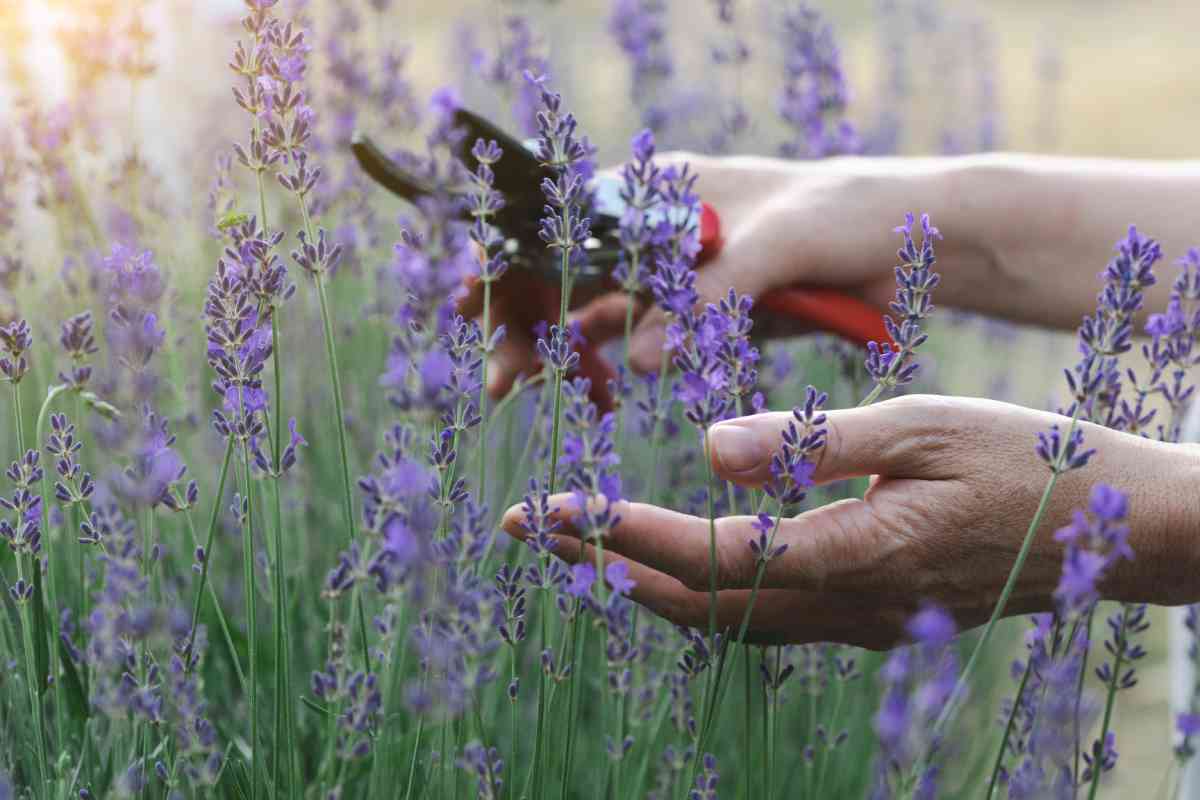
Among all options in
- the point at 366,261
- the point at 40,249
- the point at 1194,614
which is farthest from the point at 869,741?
the point at 40,249

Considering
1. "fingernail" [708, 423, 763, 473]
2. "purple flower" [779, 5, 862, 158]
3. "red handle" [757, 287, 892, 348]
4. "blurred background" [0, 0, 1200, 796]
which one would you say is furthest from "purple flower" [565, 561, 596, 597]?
"purple flower" [779, 5, 862, 158]

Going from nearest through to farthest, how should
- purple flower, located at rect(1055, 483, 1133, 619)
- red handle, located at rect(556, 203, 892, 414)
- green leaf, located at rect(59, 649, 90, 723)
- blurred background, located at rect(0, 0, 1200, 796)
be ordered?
purple flower, located at rect(1055, 483, 1133, 619), green leaf, located at rect(59, 649, 90, 723), red handle, located at rect(556, 203, 892, 414), blurred background, located at rect(0, 0, 1200, 796)

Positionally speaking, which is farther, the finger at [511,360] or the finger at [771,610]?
the finger at [511,360]

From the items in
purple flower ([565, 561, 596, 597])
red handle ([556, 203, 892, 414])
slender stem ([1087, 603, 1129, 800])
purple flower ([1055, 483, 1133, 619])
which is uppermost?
red handle ([556, 203, 892, 414])

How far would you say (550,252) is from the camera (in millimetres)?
1939

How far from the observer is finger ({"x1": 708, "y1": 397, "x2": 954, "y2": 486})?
1.15 meters

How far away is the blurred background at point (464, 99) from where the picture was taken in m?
2.34

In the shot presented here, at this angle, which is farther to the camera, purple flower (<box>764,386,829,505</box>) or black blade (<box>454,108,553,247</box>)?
black blade (<box>454,108,553,247</box>)

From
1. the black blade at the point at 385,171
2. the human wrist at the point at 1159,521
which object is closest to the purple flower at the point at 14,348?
the black blade at the point at 385,171

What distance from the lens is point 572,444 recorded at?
1.07 metres

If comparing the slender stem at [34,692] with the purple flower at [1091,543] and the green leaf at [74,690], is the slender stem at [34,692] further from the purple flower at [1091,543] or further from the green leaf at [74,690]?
the purple flower at [1091,543]

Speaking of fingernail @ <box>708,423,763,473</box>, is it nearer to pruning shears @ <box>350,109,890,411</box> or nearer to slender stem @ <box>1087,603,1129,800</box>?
slender stem @ <box>1087,603,1129,800</box>

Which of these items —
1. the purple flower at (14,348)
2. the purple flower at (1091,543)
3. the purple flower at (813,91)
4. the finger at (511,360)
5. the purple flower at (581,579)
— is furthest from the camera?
the purple flower at (813,91)

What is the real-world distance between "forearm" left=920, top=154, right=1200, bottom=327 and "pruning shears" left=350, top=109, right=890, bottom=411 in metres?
0.28
